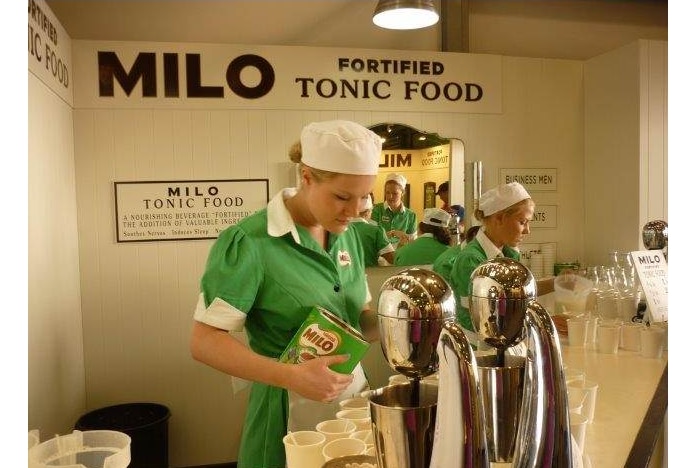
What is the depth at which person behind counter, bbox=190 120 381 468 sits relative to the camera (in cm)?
158

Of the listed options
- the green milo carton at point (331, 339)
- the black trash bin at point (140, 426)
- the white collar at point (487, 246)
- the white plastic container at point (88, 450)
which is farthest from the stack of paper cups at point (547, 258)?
the white plastic container at point (88, 450)

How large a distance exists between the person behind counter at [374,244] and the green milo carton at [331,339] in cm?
268

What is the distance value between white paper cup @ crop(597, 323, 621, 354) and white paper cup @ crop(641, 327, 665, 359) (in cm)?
9

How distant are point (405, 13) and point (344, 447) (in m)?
2.67

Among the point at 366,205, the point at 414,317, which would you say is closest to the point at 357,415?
the point at 414,317

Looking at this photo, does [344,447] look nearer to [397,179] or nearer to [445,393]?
[445,393]

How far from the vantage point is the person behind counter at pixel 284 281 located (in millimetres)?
1581

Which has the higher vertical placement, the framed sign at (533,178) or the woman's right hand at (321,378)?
the framed sign at (533,178)

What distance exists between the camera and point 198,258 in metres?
3.75

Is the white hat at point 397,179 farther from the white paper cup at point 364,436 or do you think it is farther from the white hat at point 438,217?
the white paper cup at point 364,436

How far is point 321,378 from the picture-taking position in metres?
1.28
